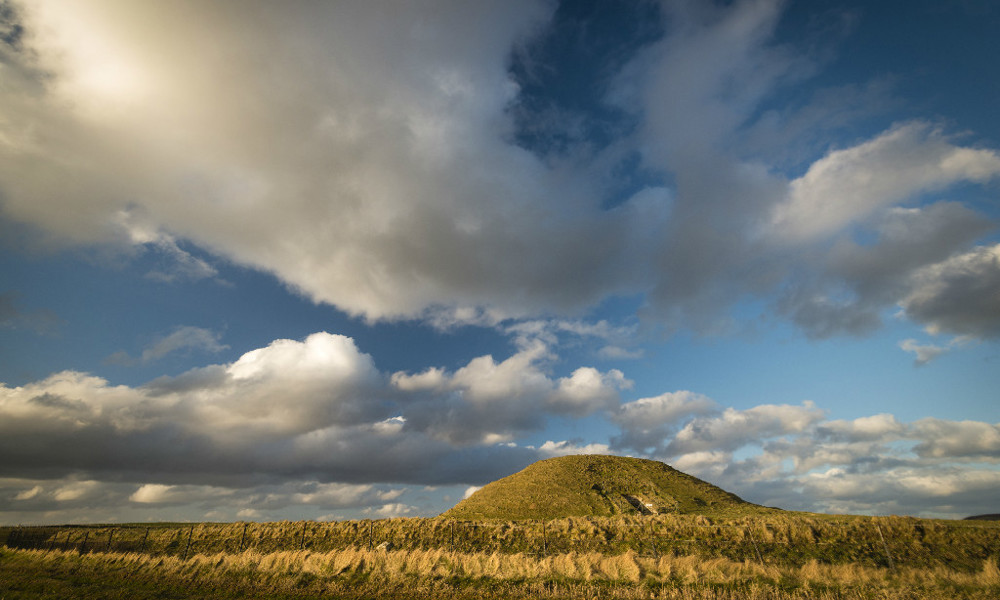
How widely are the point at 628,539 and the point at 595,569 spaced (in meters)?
27.2

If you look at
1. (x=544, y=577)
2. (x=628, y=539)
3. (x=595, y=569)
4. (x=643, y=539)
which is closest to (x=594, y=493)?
(x=628, y=539)

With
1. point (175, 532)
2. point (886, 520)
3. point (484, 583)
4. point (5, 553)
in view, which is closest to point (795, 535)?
point (886, 520)

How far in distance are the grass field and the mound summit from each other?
33622 mm

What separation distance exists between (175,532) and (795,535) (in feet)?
274

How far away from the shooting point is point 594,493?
90.2 meters

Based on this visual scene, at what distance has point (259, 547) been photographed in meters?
56.1

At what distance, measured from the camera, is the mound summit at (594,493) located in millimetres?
82000

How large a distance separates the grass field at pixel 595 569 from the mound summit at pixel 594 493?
110ft

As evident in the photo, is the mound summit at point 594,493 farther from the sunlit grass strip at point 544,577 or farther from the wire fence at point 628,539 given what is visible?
the sunlit grass strip at point 544,577

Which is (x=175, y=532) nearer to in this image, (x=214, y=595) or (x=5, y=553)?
(x=5, y=553)

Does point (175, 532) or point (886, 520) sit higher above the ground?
point (886, 520)

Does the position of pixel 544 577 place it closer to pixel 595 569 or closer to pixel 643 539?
pixel 595 569

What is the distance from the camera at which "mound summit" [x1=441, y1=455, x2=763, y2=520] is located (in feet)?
269

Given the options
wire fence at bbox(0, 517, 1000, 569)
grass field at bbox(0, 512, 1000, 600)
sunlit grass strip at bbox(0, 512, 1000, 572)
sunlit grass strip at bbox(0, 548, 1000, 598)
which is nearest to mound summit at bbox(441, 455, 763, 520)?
sunlit grass strip at bbox(0, 512, 1000, 572)
